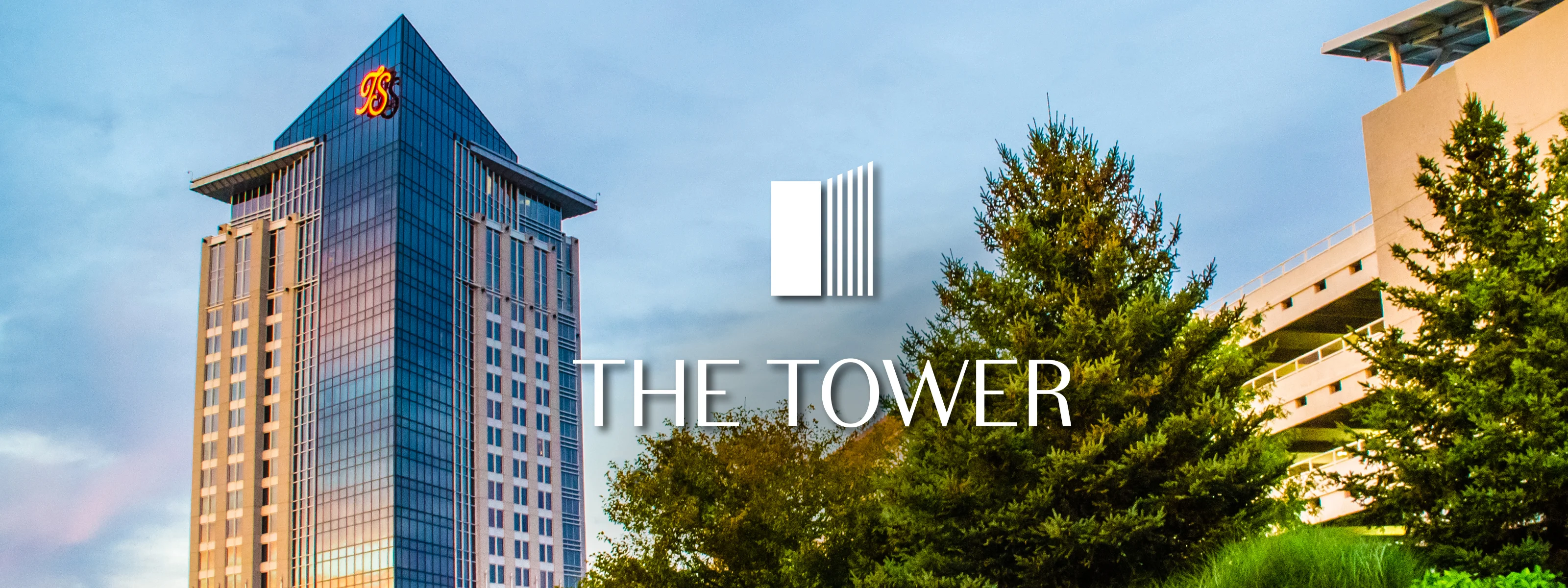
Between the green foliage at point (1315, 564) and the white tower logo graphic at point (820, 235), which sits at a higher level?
the white tower logo graphic at point (820, 235)

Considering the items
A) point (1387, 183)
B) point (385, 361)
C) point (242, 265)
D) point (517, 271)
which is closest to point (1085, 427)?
point (1387, 183)

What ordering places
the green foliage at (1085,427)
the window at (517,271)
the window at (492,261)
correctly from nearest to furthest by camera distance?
the green foliage at (1085,427), the window at (492,261), the window at (517,271)

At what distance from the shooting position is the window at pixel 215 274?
127375 mm

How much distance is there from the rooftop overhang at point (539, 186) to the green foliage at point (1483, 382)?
356ft

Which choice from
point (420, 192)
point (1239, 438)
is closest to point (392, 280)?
point (420, 192)

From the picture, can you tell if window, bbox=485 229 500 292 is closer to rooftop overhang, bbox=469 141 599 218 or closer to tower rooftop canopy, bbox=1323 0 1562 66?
rooftop overhang, bbox=469 141 599 218

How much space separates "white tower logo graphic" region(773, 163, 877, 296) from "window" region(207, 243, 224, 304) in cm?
11388

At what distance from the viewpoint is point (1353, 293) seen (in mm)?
53719

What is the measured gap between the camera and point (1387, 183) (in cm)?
4353

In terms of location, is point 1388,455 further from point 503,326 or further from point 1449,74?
point 503,326

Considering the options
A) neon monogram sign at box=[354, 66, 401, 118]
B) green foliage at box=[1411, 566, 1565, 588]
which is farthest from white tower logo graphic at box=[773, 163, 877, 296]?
neon monogram sign at box=[354, 66, 401, 118]

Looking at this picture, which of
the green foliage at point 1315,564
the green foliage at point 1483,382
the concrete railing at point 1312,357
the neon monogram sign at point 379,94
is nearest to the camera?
the green foliage at point 1315,564

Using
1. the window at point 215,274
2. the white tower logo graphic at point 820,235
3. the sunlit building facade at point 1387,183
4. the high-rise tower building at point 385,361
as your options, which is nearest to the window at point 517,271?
Result: the high-rise tower building at point 385,361

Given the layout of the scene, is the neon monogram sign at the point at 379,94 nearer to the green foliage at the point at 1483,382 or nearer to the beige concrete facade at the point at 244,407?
the beige concrete facade at the point at 244,407
